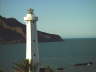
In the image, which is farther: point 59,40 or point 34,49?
point 59,40

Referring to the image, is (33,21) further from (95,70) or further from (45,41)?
(45,41)

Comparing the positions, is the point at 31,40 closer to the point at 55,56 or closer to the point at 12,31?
the point at 55,56

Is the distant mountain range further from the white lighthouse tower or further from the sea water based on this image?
the white lighthouse tower

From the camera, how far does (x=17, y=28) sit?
114 meters

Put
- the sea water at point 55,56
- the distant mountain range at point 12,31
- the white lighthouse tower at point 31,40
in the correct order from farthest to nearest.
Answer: the distant mountain range at point 12,31, the sea water at point 55,56, the white lighthouse tower at point 31,40

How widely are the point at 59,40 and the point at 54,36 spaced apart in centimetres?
1191

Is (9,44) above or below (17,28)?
below

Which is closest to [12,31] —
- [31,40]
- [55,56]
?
A: [55,56]

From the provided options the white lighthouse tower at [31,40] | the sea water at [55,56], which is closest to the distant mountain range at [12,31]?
the sea water at [55,56]

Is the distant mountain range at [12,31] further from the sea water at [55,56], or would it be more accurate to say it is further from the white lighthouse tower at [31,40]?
the white lighthouse tower at [31,40]

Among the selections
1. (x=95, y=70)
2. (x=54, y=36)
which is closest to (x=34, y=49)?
(x=95, y=70)

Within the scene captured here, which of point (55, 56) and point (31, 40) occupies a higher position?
point (31, 40)

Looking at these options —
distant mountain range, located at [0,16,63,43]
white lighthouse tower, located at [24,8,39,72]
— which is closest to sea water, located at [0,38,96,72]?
distant mountain range, located at [0,16,63,43]

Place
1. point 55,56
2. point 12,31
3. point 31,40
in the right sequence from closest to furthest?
point 31,40 < point 55,56 < point 12,31
